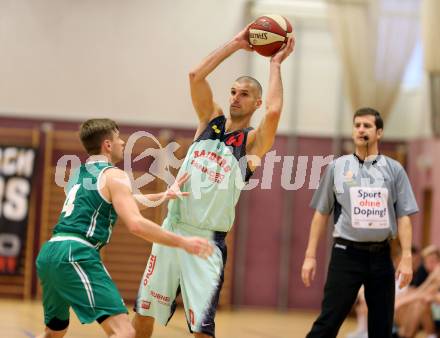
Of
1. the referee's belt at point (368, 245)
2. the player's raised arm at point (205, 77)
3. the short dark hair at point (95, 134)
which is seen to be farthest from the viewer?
the referee's belt at point (368, 245)

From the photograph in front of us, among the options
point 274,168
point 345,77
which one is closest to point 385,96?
point 345,77

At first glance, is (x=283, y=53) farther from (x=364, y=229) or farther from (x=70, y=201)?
(x=70, y=201)

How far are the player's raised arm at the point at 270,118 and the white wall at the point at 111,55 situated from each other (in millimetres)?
7346

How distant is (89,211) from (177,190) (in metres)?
0.78

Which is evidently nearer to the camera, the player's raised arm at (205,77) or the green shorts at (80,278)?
the green shorts at (80,278)

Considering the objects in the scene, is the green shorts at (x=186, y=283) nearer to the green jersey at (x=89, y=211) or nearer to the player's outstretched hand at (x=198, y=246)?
the green jersey at (x=89, y=211)

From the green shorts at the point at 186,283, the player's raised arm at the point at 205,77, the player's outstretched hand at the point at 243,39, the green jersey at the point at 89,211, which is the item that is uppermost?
the player's outstretched hand at the point at 243,39

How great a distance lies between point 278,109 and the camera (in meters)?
5.29

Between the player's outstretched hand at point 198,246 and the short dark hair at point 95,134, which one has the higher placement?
the short dark hair at point 95,134

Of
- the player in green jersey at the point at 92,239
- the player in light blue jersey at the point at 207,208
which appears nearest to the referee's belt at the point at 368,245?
the player in light blue jersey at the point at 207,208

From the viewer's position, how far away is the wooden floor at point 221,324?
858 centimetres

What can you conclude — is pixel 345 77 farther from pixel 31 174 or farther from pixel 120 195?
pixel 120 195

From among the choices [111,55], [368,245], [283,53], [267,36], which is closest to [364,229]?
[368,245]

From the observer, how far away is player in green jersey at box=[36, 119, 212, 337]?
14.5 ft
